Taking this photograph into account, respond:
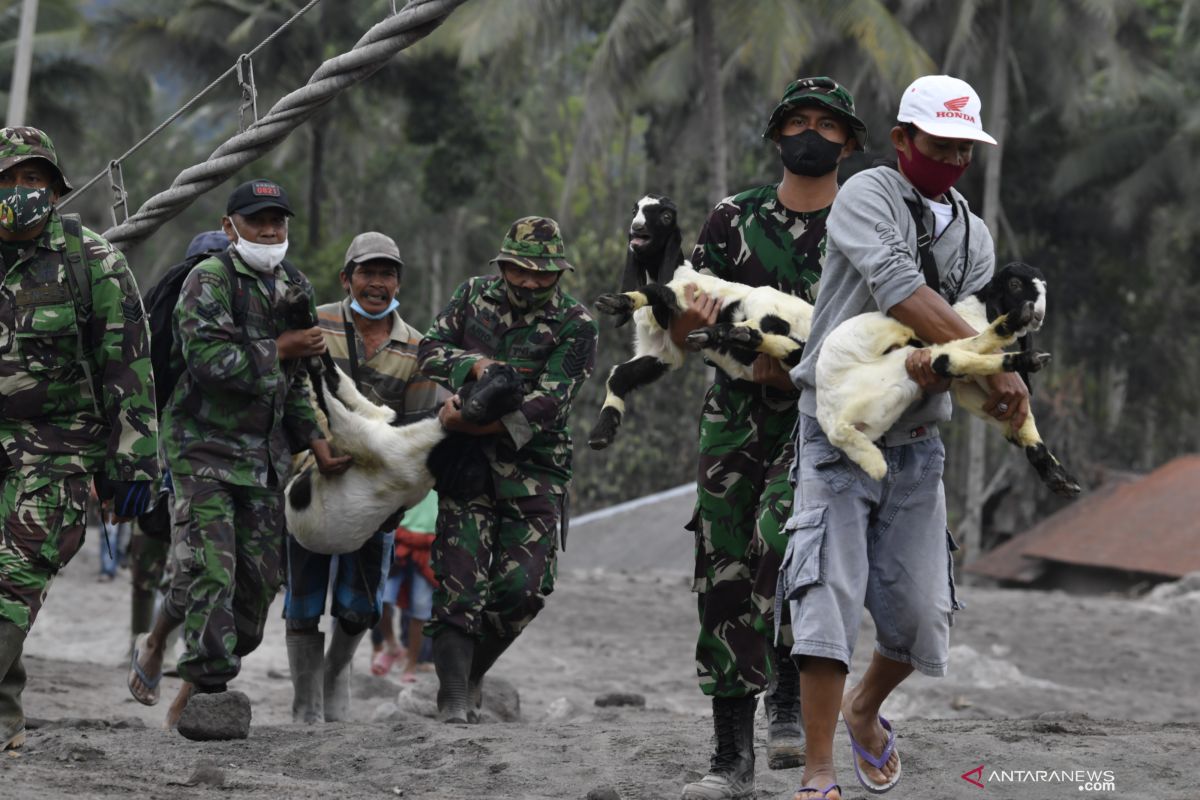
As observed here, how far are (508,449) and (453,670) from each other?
3.06 ft

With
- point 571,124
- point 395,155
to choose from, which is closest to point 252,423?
point 395,155

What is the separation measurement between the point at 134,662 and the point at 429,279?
36.9 m

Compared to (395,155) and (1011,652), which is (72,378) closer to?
(1011,652)

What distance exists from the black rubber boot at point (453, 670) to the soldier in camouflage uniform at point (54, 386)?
1.60 m

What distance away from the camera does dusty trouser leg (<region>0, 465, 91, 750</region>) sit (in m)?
5.91

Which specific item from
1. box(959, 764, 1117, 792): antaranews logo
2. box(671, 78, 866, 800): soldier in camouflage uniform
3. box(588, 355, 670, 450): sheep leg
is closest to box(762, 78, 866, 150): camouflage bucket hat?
box(671, 78, 866, 800): soldier in camouflage uniform

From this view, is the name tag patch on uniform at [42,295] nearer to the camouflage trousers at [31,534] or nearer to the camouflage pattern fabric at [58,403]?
the camouflage pattern fabric at [58,403]

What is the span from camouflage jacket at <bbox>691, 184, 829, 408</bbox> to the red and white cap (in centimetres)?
88

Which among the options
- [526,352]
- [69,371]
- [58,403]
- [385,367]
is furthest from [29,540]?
[526,352]

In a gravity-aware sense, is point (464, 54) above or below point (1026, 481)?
above

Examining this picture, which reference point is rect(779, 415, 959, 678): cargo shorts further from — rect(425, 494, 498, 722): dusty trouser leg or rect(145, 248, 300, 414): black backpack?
rect(145, 248, 300, 414): black backpack

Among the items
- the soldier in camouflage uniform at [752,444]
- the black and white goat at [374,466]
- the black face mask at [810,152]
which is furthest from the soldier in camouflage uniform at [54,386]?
the black face mask at [810,152]

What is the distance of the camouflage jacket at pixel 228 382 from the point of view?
6.76 meters

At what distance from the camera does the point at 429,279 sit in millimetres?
44406
